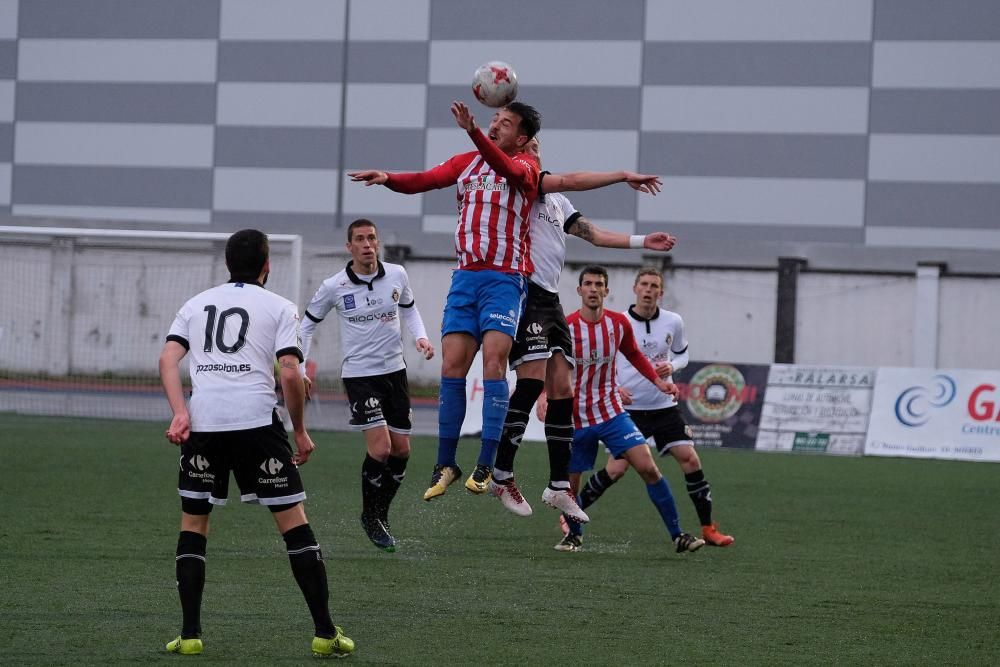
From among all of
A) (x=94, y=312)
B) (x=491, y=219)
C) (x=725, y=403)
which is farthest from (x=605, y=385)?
(x=94, y=312)

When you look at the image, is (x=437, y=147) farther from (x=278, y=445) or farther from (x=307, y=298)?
(x=278, y=445)

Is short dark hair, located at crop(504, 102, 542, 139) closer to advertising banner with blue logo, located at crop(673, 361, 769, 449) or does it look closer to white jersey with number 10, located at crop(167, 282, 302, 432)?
white jersey with number 10, located at crop(167, 282, 302, 432)

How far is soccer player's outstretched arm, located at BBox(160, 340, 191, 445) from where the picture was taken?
20.3ft

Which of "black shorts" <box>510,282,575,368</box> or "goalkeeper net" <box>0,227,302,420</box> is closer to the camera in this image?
"black shorts" <box>510,282,575,368</box>

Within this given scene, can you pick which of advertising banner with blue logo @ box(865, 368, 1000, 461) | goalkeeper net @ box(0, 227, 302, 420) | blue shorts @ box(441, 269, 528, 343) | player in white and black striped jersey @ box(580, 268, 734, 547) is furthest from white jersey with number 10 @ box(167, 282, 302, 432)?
goalkeeper net @ box(0, 227, 302, 420)

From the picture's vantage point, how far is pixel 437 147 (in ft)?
110

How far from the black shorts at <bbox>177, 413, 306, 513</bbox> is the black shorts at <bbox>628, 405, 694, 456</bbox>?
5640mm

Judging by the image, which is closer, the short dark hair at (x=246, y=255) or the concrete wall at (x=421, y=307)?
the short dark hair at (x=246, y=255)

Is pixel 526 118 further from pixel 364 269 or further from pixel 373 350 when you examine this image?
pixel 373 350

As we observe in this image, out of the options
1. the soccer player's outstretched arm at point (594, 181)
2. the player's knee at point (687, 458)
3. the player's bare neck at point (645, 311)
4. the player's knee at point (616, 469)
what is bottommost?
the player's knee at point (616, 469)

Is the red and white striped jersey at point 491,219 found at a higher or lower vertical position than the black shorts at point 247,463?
higher

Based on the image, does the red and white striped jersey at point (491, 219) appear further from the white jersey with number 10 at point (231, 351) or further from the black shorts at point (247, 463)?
the black shorts at point (247, 463)

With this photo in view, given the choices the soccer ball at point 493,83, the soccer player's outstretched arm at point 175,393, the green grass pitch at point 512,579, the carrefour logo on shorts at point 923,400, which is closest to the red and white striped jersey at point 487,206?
the soccer ball at point 493,83

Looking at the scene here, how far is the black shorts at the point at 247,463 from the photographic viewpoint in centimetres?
643
